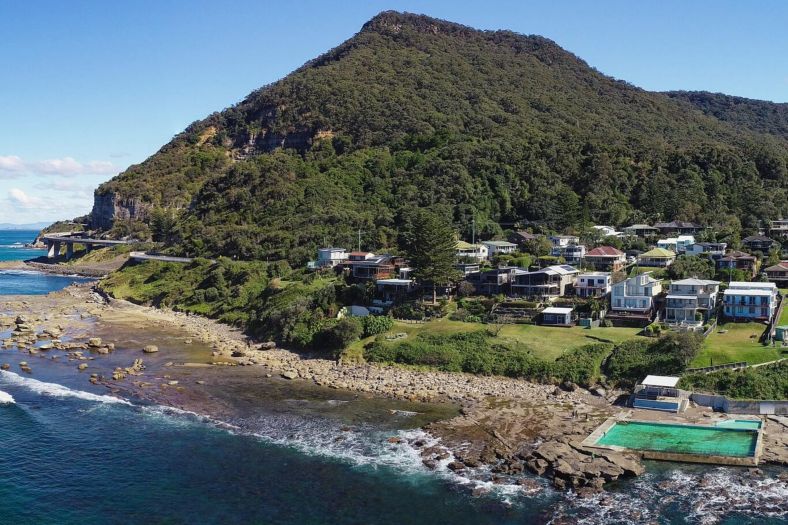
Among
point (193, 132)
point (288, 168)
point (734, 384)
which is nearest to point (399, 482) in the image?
point (734, 384)

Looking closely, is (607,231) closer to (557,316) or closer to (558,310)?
(558,310)

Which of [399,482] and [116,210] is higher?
[116,210]

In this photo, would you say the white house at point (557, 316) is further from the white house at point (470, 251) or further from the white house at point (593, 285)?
the white house at point (470, 251)

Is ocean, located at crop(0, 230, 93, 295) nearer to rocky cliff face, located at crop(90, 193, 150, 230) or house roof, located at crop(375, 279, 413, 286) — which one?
rocky cliff face, located at crop(90, 193, 150, 230)

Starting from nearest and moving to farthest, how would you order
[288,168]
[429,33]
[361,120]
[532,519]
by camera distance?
[532,519] < [288,168] < [361,120] < [429,33]

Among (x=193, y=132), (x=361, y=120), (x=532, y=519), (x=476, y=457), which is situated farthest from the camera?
(x=193, y=132)

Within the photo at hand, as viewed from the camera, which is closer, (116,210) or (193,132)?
(116,210)

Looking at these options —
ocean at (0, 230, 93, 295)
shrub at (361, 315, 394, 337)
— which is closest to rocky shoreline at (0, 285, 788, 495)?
shrub at (361, 315, 394, 337)

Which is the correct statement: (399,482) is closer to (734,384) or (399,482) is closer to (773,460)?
(773,460)
